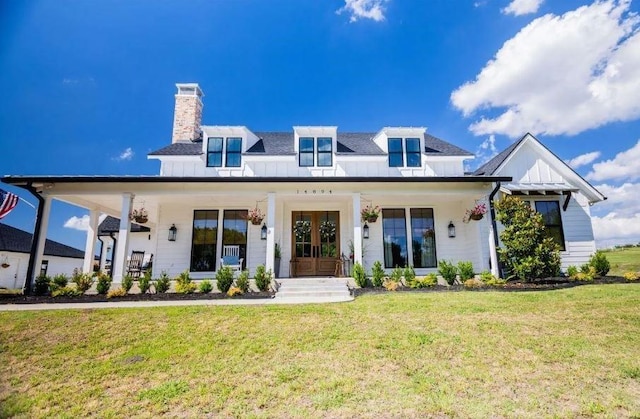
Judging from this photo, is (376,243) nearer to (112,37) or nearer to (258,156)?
(258,156)

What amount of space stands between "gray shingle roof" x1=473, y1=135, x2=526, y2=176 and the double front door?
6223 millimetres

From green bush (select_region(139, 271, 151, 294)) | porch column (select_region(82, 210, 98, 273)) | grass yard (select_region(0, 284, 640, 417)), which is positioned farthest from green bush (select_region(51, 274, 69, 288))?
porch column (select_region(82, 210, 98, 273))

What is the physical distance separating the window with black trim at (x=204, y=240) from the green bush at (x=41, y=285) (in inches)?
164

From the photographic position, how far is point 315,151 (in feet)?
40.7

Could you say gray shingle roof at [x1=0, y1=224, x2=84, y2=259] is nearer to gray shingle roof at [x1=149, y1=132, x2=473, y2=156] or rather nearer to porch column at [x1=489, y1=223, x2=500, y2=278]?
gray shingle roof at [x1=149, y1=132, x2=473, y2=156]

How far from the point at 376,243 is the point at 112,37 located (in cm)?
1167

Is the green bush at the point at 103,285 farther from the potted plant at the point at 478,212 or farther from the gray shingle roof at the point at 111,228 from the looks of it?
the potted plant at the point at 478,212

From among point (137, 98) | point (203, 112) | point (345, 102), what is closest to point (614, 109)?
point (345, 102)

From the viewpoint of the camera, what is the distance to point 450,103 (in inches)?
537

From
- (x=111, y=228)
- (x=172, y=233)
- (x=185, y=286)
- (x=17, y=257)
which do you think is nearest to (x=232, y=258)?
(x=172, y=233)

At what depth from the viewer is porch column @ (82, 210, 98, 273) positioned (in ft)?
37.1

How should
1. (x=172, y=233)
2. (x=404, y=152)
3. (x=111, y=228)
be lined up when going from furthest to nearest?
(x=111, y=228) < (x=404, y=152) < (x=172, y=233)

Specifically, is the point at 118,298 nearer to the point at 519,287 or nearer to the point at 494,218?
the point at 519,287

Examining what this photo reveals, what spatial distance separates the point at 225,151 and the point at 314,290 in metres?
6.87
